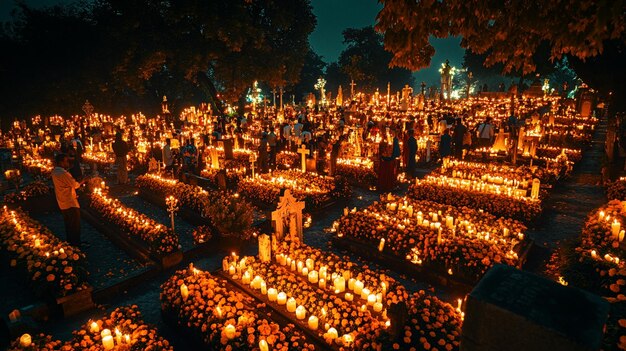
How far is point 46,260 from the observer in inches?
294

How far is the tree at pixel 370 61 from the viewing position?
63.5 m

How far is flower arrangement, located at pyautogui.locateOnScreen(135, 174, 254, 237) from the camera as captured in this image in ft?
32.3

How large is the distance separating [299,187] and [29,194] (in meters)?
9.56

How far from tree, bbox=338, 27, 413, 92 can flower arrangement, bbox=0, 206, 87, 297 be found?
5431cm

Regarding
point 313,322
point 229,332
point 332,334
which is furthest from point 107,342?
point 332,334

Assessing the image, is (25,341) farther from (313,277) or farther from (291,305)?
(313,277)

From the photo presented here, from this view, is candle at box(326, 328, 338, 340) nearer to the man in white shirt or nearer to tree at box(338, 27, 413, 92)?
the man in white shirt

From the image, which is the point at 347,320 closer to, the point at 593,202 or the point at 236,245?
the point at 236,245

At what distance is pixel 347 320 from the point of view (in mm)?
6090

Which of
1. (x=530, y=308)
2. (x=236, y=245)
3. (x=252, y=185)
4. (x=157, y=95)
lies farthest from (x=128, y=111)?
(x=530, y=308)

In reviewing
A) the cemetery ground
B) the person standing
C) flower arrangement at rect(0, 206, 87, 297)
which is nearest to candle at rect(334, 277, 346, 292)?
the cemetery ground

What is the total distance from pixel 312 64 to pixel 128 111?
123 feet

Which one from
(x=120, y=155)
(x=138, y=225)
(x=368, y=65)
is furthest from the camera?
(x=368, y=65)

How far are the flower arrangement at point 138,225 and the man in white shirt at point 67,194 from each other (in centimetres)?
122
